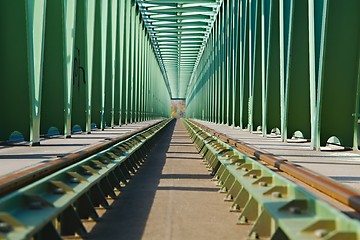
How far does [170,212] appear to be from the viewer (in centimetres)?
594

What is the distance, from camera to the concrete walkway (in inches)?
193

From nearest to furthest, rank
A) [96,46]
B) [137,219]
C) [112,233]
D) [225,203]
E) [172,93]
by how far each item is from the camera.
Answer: [112,233]
[137,219]
[225,203]
[96,46]
[172,93]

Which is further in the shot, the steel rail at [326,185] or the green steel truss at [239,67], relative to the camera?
the green steel truss at [239,67]

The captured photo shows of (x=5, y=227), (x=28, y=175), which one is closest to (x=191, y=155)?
(x=28, y=175)

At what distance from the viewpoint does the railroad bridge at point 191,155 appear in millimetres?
4102

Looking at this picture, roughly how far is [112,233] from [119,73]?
→ 22.7 meters

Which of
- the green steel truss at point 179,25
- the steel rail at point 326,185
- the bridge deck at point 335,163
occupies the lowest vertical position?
the bridge deck at point 335,163

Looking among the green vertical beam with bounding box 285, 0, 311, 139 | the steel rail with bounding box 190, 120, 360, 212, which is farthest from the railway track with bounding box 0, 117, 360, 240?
the green vertical beam with bounding box 285, 0, 311, 139

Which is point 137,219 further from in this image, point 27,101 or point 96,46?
point 96,46

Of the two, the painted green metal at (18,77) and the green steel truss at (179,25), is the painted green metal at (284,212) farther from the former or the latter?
the green steel truss at (179,25)

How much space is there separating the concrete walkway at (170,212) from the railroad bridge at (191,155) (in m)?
0.02

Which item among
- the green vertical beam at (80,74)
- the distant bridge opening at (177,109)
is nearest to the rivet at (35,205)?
the green vertical beam at (80,74)

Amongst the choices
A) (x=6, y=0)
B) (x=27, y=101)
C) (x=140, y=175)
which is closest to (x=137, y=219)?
(x=140, y=175)

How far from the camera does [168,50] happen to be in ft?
198
